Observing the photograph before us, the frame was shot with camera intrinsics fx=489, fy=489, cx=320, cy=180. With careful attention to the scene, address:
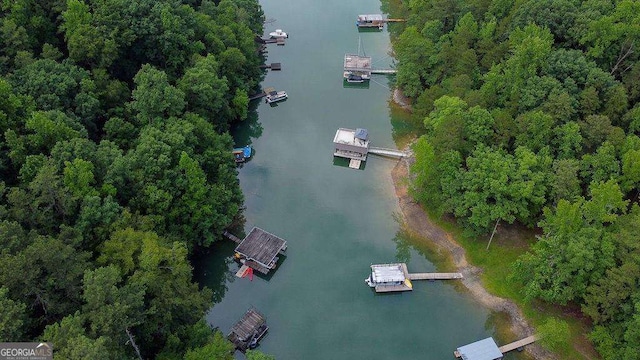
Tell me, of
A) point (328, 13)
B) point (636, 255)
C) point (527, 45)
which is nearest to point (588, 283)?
point (636, 255)

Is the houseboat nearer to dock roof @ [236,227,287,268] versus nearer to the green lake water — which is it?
the green lake water

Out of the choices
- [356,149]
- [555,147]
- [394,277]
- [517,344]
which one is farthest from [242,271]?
[555,147]

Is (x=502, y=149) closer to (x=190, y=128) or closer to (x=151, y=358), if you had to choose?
(x=190, y=128)

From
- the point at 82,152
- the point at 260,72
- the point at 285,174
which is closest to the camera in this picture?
the point at 82,152

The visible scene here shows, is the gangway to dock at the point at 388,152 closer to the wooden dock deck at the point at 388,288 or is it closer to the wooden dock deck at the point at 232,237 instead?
the wooden dock deck at the point at 388,288

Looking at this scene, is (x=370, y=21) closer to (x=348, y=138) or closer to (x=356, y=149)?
(x=348, y=138)

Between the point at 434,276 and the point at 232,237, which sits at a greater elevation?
the point at 434,276
